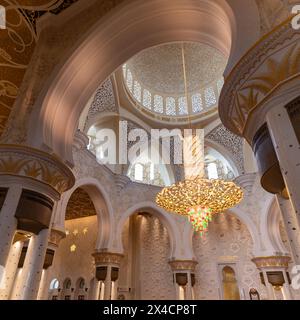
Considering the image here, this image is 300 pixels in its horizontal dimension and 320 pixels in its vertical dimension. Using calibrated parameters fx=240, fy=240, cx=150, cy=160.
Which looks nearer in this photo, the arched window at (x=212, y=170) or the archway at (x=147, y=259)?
the archway at (x=147, y=259)

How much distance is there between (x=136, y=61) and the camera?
1079 cm

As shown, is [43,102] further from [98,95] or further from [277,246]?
[277,246]

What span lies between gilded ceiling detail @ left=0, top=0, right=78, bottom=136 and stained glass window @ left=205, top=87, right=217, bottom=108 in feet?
27.4

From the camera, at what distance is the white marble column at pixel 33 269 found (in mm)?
2613

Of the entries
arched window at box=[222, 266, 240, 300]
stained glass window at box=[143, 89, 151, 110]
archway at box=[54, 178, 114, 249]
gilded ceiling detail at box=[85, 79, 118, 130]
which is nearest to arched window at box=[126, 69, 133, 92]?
stained glass window at box=[143, 89, 151, 110]

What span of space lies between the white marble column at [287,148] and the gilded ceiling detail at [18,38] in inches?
146

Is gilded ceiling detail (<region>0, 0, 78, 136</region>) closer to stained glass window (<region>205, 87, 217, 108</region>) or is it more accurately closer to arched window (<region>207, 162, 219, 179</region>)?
stained glass window (<region>205, 87, 217, 108</region>)

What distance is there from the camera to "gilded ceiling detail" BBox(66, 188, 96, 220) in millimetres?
10133

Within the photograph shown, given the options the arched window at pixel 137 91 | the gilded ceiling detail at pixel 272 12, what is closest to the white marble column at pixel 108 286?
the arched window at pixel 137 91

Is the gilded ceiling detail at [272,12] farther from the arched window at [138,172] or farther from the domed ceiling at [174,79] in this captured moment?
the arched window at [138,172]

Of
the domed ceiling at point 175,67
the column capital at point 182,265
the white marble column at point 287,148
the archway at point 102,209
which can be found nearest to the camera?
the white marble column at point 287,148

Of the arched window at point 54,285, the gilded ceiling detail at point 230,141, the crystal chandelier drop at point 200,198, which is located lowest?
the arched window at point 54,285

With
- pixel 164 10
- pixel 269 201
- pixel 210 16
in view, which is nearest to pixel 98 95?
pixel 164 10
